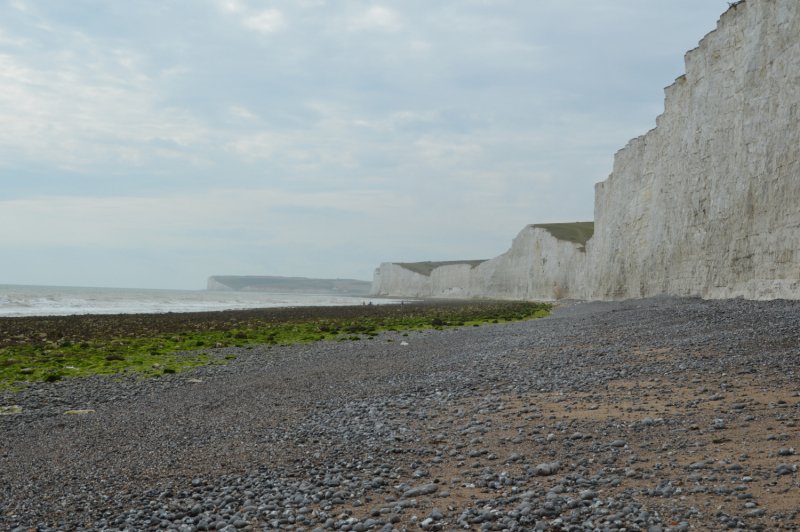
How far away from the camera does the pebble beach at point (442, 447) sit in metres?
3.88

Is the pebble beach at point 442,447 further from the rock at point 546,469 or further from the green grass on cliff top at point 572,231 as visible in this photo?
the green grass on cliff top at point 572,231

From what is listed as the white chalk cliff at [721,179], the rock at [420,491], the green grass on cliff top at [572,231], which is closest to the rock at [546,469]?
the rock at [420,491]

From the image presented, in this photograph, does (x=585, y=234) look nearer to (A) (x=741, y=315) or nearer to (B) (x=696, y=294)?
(B) (x=696, y=294)

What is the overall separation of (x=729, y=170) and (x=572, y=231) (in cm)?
4620

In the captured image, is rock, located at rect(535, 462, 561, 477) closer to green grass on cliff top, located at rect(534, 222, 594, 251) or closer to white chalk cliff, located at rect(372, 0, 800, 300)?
white chalk cliff, located at rect(372, 0, 800, 300)

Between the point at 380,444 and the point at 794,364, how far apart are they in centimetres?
570

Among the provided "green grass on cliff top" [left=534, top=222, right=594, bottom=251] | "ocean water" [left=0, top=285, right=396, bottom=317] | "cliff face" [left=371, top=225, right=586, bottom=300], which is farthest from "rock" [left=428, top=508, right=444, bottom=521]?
"green grass on cliff top" [left=534, top=222, right=594, bottom=251]

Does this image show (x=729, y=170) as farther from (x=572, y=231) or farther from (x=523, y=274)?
(x=523, y=274)

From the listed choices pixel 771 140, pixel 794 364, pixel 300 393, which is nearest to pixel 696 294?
pixel 771 140

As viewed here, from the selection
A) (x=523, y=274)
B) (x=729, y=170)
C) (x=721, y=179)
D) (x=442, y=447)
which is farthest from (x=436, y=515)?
(x=523, y=274)

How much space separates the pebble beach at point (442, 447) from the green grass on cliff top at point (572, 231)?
53976 millimetres

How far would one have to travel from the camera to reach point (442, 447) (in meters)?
5.64

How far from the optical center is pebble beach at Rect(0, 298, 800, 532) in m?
3.88

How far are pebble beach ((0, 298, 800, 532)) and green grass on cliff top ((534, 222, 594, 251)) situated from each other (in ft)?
177
